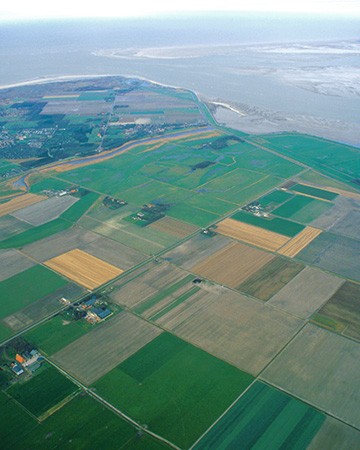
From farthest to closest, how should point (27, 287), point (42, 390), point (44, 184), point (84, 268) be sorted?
point (44, 184)
point (84, 268)
point (27, 287)
point (42, 390)

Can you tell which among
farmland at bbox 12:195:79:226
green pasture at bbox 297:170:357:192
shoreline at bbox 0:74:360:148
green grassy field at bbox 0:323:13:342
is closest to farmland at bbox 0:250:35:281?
farmland at bbox 12:195:79:226

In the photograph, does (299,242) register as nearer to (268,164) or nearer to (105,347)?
(105,347)

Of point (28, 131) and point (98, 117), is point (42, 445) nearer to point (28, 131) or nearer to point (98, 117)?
point (28, 131)

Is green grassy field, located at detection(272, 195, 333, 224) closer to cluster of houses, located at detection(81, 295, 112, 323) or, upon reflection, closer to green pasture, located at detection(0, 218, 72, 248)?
green pasture, located at detection(0, 218, 72, 248)

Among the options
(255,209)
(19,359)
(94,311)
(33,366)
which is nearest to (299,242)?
(255,209)

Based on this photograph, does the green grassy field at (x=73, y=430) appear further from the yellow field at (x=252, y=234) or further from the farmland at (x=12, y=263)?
the yellow field at (x=252, y=234)

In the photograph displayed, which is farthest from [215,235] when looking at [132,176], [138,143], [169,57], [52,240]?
[169,57]

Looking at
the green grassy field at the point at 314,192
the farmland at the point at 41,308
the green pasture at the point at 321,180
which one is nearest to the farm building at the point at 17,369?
the farmland at the point at 41,308
